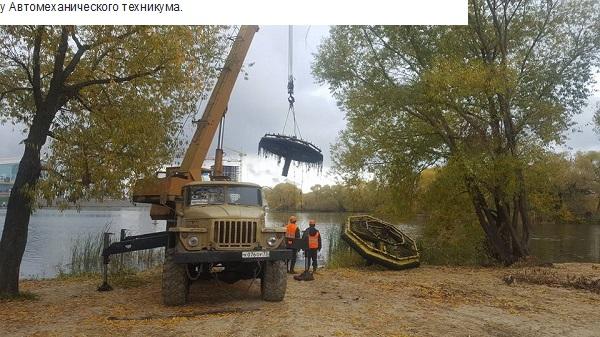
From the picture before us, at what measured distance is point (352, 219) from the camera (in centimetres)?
1745

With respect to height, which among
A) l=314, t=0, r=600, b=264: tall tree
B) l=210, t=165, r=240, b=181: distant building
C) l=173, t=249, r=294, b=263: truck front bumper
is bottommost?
l=173, t=249, r=294, b=263: truck front bumper

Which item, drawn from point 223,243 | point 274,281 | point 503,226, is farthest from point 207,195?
point 503,226

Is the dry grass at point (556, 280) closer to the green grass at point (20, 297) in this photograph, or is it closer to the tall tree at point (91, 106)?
the tall tree at point (91, 106)

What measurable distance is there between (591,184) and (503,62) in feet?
142

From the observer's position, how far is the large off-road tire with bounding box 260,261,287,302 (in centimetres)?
951

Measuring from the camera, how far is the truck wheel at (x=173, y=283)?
9.16 metres

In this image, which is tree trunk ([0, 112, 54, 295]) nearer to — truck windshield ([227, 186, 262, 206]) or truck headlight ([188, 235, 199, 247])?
truck headlight ([188, 235, 199, 247])

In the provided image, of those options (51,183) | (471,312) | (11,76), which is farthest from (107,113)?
(471,312)

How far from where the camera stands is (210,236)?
9.12 meters

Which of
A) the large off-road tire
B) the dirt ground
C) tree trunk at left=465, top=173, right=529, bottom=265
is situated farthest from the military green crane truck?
tree trunk at left=465, top=173, right=529, bottom=265

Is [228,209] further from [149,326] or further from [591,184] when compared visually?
[591,184]

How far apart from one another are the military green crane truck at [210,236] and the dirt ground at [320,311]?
0.51 metres

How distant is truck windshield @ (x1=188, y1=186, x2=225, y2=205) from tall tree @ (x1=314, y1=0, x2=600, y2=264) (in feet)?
28.1

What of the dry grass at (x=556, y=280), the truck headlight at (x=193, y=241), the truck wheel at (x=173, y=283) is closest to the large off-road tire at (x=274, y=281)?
the truck headlight at (x=193, y=241)
